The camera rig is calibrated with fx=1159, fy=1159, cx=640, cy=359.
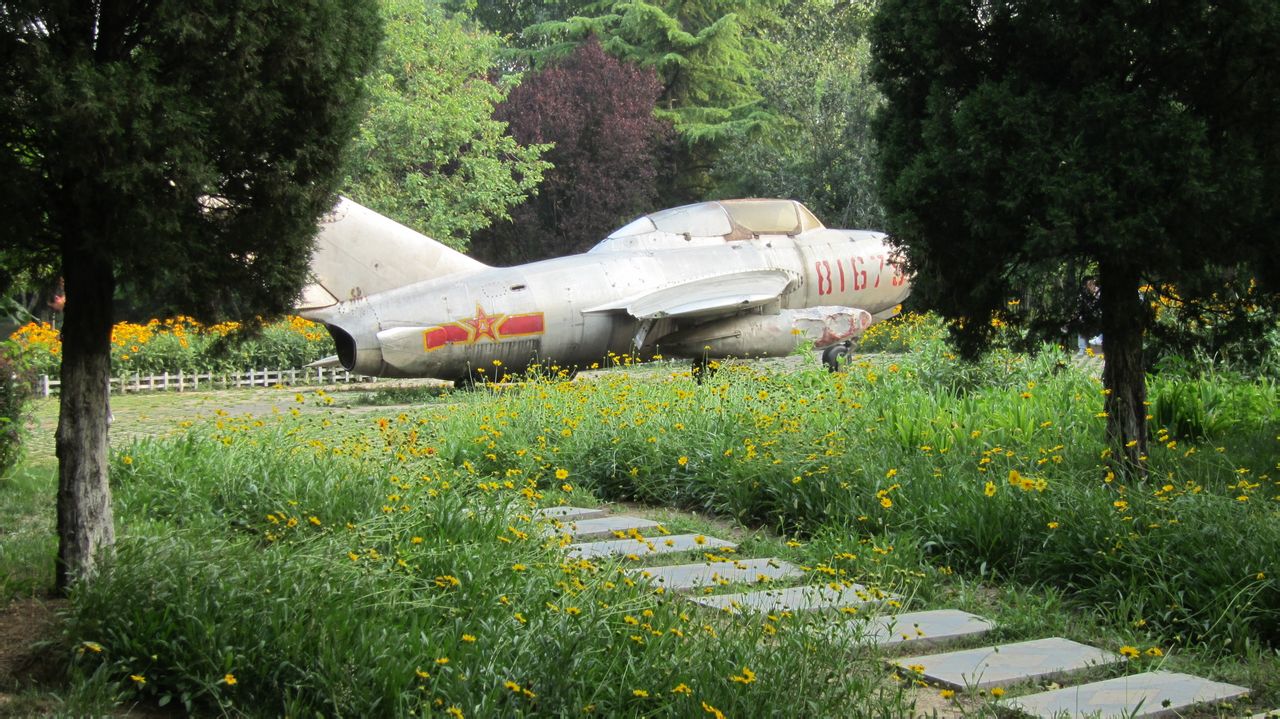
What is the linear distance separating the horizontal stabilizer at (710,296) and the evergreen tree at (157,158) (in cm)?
1125

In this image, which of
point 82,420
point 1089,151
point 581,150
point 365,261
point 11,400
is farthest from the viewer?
point 581,150

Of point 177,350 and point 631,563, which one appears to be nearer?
point 631,563

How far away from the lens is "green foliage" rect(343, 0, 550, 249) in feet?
89.6

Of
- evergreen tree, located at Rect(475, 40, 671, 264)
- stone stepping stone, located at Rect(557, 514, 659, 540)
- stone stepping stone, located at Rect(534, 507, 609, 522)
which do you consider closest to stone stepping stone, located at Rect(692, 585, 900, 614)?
stone stepping stone, located at Rect(557, 514, 659, 540)

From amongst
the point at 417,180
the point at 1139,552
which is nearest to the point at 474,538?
the point at 1139,552

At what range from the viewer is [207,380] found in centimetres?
1981

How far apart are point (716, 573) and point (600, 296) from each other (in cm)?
1110

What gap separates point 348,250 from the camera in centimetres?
1598

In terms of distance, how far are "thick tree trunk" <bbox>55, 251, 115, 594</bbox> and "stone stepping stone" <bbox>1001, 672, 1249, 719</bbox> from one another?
3.81 m

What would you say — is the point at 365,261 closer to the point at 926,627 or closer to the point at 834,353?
the point at 834,353

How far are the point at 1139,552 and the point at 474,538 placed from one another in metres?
3.25

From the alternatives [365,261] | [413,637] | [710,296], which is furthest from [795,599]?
[365,261]

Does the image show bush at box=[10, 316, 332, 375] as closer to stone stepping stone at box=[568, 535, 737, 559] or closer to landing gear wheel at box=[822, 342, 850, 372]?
landing gear wheel at box=[822, 342, 850, 372]

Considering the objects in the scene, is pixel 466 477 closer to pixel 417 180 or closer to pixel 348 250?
pixel 348 250
